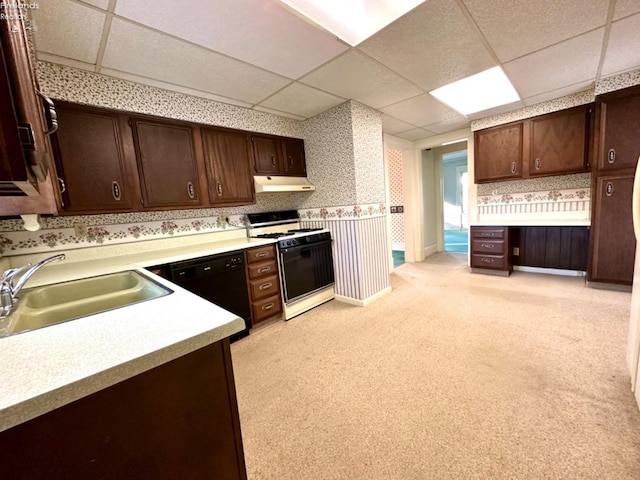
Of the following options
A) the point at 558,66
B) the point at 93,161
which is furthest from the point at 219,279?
the point at 558,66

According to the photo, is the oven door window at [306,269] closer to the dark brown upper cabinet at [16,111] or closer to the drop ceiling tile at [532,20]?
the dark brown upper cabinet at [16,111]

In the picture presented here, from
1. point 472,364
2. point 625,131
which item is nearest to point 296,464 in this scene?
point 472,364

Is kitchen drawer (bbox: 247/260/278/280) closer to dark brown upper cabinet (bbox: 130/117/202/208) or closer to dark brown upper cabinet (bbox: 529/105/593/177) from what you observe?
dark brown upper cabinet (bbox: 130/117/202/208)

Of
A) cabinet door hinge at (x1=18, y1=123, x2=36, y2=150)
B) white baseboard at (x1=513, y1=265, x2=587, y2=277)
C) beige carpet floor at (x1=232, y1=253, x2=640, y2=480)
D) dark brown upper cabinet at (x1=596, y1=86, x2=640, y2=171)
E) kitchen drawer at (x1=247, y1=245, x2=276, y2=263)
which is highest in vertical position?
dark brown upper cabinet at (x1=596, y1=86, x2=640, y2=171)

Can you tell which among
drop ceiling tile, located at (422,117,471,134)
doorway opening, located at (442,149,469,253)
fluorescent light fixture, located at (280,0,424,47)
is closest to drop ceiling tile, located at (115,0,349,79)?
fluorescent light fixture, located at (280,0,424,47)

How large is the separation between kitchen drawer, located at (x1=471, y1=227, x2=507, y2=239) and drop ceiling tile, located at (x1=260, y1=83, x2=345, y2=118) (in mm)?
2792

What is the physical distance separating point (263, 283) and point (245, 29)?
2078mm

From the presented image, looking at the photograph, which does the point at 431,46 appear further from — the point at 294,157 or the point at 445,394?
the point at 445,394

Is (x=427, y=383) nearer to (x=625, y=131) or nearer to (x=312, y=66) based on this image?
(x=312, y=66)

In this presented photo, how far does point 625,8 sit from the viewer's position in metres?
1.68

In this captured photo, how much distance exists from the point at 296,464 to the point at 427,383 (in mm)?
952

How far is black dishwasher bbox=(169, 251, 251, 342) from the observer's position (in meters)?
2.08

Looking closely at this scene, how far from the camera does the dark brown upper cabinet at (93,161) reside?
1.89m

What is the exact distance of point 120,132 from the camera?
2109 mm
